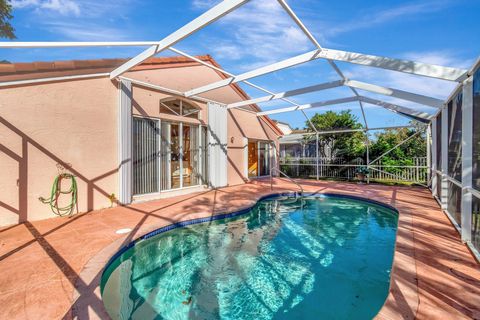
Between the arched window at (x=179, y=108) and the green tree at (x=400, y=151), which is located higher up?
the arched window at (x=179, y=108)

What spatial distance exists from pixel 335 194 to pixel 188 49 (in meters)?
6.93

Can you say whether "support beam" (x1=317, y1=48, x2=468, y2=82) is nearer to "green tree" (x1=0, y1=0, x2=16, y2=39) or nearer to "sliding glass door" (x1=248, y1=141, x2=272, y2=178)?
"sliding glass door" (x1=248, y1=141, x2=272, y2=178)

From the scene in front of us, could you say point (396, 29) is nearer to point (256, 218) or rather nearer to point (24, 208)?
point (256, 218)

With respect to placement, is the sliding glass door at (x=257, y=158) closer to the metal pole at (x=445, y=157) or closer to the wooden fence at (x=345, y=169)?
the wooden fence at (x=345, y=169)

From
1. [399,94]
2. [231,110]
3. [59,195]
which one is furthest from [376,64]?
[59,195]

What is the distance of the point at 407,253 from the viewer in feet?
11.0

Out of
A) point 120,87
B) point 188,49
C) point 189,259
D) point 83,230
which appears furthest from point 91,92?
point 189,259

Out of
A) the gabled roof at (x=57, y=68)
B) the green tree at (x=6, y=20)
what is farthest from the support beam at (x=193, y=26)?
the green tree at (x=6, y=20)

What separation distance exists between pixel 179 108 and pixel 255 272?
624 cm

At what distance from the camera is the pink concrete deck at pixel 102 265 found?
7.07 ft

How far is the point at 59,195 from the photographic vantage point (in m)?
5.37

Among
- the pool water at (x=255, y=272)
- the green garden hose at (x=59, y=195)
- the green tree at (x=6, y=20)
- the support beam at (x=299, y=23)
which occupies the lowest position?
the pool water at (x=255, y=272)

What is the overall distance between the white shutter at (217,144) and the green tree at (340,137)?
6.21 metres

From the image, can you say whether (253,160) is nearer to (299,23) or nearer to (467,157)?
(299,23)
